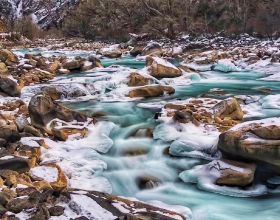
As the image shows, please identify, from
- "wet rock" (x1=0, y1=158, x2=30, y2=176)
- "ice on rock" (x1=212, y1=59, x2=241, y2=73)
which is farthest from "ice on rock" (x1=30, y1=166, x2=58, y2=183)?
"ice on rock" (x1=212, y1=59, x2=241, y2=73)

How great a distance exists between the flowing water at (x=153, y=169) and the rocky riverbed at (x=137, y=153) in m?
0.02

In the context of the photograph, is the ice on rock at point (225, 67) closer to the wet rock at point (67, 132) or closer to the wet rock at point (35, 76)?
the wet rock at point (35, 76)

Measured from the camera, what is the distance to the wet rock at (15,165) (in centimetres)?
840

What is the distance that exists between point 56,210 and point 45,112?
5.38m

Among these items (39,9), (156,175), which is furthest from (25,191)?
(39,9)

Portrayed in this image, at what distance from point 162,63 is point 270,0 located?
2481cm

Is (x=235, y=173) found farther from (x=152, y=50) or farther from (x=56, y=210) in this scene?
(x=152, y=50)

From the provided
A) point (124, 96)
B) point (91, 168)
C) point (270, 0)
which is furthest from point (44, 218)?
point (270, 0)

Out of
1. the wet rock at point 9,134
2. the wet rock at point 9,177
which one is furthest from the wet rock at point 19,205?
the wet rock at point 9,134

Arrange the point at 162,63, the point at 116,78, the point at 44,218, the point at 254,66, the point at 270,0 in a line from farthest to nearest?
the point at 270,0
the point at 254,66
the point at 162,63
the point at 116,78
the point at 44,218

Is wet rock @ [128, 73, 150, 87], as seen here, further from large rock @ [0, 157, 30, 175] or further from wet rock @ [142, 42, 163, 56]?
wet rock @ [142, 42, 163, 56]

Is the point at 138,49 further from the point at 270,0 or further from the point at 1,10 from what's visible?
the point at 1,10

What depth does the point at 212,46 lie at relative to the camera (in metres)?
31.5

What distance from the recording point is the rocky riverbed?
23.5ft
